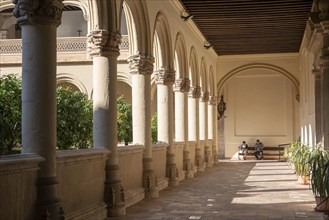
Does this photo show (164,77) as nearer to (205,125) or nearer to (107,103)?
(107,103)

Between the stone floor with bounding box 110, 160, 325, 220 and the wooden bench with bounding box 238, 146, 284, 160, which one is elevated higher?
the wooden bench with bounding box 238, 146, 284, 160

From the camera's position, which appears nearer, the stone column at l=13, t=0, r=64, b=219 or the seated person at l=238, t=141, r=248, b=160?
the stone column at l=13, t=0, r=64, b=219

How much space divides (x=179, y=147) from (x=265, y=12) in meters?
4.95

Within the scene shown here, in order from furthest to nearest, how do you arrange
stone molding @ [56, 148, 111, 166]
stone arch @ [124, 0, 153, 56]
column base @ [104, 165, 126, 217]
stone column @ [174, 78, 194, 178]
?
stone column @ [174, 78, 194, 178], stone arch @ [124, 0, 153, 56], column base @ [104, 165, 126, 217], stone molding @ [56, 148, 111, 166]

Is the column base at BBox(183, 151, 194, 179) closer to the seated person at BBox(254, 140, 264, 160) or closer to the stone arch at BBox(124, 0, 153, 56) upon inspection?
the stone arch at BBox(124, 0, 153, 56)

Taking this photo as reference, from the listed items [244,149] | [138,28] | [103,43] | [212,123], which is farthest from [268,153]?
[103,43]

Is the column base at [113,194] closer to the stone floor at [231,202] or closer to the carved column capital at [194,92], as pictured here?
the stone floor at [231,202]

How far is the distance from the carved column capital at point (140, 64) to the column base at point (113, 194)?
122 inches

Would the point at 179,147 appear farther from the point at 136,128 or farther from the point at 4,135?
the point at 4,135

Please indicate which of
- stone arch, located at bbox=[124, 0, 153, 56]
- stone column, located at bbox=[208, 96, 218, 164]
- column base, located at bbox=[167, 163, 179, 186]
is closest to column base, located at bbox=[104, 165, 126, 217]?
stone arch, located at bbox=[124, 0, 153, 56]

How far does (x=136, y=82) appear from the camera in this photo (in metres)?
12.9

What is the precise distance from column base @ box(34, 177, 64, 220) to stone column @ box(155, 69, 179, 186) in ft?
27.3

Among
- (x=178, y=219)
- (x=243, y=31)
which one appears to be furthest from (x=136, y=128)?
(x=243, y=31)

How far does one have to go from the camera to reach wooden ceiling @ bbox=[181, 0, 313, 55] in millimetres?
16719
